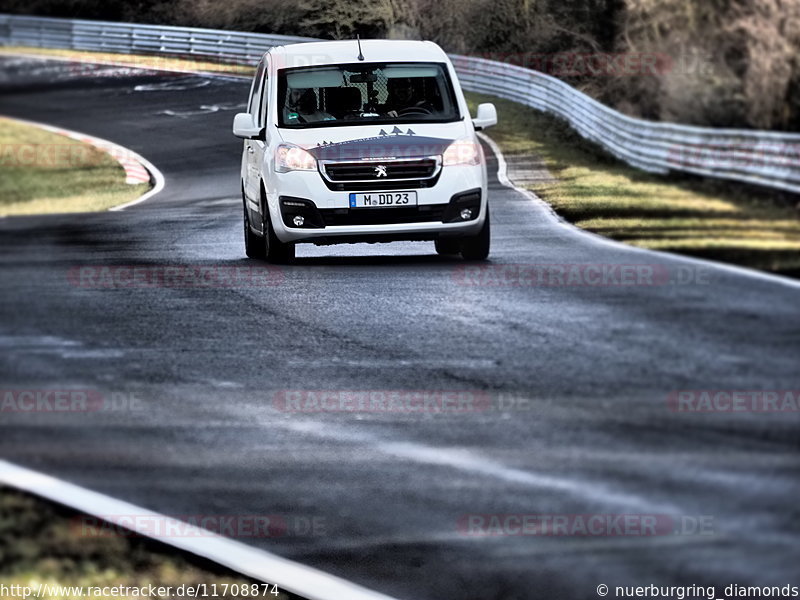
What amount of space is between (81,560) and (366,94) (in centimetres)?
230

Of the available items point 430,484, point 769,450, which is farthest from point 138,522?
point 769,450

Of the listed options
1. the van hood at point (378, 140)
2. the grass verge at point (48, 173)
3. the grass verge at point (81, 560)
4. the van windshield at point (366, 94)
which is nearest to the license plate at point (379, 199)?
the van hood at point (378, 140)

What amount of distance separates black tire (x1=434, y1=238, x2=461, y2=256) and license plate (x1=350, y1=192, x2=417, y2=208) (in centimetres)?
61

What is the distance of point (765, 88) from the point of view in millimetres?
3455

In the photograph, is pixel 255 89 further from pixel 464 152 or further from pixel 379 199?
pixel 464 152

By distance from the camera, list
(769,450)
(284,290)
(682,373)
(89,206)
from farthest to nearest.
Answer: (89,206), (284,290), (682,373), (769,450)

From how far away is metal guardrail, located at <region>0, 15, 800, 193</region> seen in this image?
3.52 m

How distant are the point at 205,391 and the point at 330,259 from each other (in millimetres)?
1360

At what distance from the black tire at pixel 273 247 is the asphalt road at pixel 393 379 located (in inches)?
4.2

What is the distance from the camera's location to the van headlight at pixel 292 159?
5.72 meters

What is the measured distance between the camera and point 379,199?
5207 mm

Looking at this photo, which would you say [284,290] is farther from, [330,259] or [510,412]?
[510,412]

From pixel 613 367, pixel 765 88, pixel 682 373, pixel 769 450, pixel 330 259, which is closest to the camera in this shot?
pixel 765 88

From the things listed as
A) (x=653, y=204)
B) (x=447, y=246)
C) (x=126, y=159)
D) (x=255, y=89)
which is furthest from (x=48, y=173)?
(x=653, y=204)
